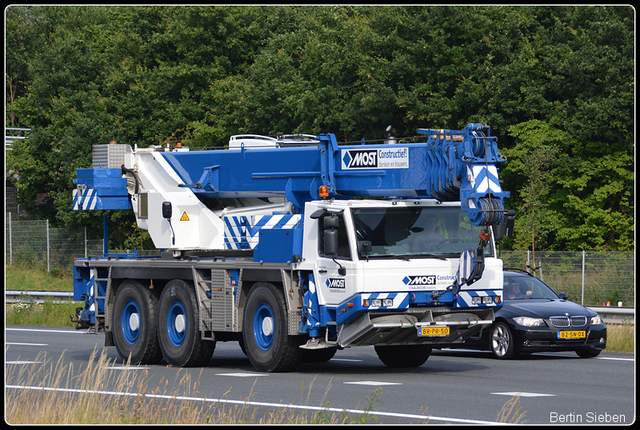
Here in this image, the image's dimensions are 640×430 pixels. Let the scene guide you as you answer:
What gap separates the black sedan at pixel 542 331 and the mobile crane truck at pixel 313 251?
1.82 meters

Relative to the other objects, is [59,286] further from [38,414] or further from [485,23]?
[38,414]

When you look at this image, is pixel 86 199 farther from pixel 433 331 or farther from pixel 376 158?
pixel 433 331

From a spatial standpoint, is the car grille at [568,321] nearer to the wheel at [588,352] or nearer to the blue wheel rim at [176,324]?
the wheel at [588,352]

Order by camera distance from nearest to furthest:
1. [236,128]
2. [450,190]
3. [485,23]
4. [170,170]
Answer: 1. [450,190]
2. [170,170]
3. [485,23]
4. [236,128]

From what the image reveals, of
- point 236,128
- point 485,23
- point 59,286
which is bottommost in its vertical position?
point 59,286

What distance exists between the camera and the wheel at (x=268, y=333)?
14.7m

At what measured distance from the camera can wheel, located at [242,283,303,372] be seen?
14.7 metres

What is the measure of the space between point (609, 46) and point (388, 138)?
2163 cm

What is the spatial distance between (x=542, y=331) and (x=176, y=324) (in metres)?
5.98

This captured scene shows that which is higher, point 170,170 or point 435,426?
point 170,170

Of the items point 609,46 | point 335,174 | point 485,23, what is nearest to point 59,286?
point 485,23

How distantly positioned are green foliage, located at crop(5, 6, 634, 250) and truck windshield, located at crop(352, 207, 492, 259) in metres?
15.9

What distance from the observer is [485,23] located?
37.8 meters

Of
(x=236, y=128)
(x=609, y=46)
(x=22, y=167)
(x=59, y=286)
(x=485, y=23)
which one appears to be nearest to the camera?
(x=609, y=46)
